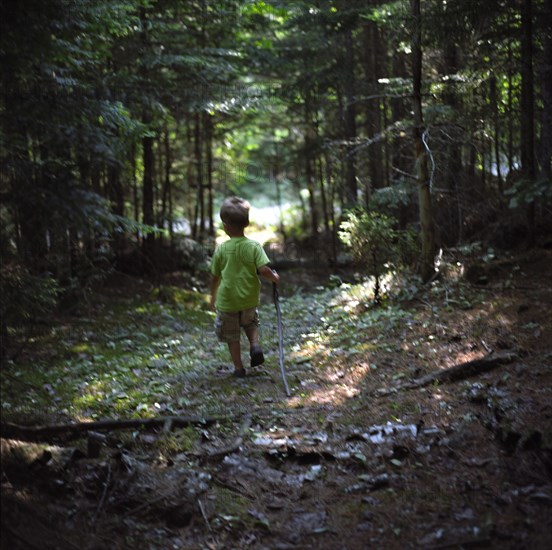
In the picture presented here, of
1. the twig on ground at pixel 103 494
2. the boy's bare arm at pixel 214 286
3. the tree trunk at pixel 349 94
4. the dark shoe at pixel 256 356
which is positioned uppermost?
the tree trunk at pixel 349 94

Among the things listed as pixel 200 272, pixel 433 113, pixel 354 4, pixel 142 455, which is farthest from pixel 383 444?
pixel 354 4

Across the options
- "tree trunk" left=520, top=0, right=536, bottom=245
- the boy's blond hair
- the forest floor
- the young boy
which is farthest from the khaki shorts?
"tree trunk" left=520, top=0, right=536, bottom=245

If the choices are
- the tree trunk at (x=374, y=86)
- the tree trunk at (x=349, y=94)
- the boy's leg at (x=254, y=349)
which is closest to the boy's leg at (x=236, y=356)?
the boy's leg at (x=254, y=349)

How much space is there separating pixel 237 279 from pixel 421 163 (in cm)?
477

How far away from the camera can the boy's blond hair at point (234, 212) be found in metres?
6.99

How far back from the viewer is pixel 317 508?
423 centimetres

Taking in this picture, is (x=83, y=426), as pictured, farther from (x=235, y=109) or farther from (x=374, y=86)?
(x=374, y=86)

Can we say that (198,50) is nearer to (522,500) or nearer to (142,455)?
(142,455)

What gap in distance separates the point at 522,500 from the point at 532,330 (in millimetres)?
3795

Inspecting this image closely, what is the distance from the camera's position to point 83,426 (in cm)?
499

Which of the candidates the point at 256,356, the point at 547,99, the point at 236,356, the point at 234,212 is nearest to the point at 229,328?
the point at 236,356

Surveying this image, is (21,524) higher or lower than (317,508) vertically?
higher

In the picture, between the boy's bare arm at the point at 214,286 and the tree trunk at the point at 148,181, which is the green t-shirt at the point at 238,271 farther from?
the tree trunk at the point at 148,181

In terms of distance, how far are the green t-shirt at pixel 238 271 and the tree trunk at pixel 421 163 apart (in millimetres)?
4398
